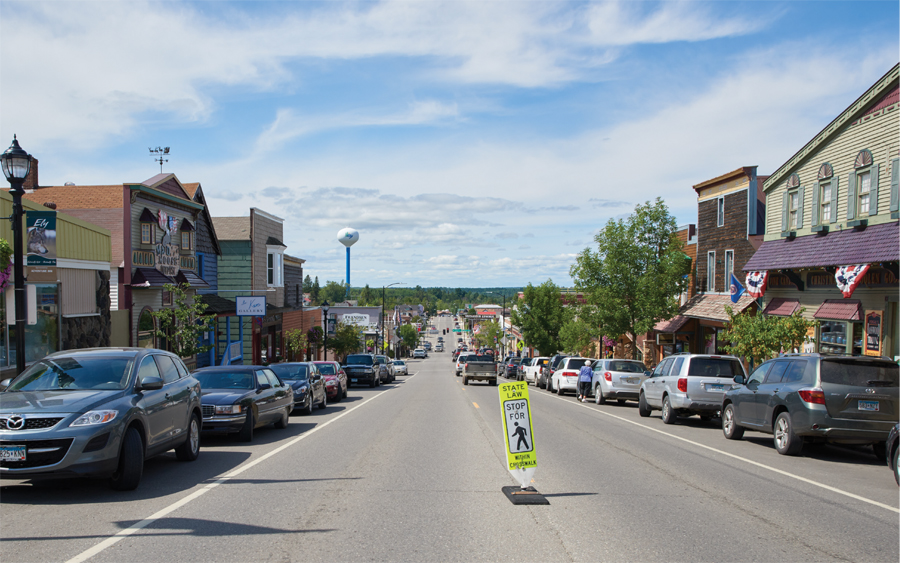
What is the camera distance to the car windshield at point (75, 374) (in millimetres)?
9008

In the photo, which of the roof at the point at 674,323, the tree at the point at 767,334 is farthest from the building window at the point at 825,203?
the roof at the point at 674,323

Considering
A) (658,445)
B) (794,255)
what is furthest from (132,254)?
(794,255)

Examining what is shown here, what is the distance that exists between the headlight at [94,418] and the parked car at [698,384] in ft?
42.9

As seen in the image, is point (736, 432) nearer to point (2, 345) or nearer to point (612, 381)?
point (612, 381)

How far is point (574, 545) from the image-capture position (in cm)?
631

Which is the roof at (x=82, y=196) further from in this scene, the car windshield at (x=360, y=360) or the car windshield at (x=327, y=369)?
the car windshield at (x=360, y=360)

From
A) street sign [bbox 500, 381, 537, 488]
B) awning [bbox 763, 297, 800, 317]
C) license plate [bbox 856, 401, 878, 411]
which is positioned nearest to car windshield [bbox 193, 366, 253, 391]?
street sign [bbox 500, 381, 537, 488]

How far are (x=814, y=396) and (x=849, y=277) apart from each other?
30.1 feet

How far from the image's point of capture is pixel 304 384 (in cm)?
1919

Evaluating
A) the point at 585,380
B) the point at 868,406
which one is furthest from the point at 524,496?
the point at 585,380

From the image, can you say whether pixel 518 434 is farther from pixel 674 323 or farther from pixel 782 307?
pixel 674 323

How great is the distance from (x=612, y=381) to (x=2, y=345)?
17581mm

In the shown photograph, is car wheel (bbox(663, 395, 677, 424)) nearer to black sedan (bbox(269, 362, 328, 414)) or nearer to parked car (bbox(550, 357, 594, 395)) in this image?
black sedan (bbox(269, 362, 328, 414))

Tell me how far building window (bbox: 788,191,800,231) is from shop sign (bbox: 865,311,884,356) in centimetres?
530
